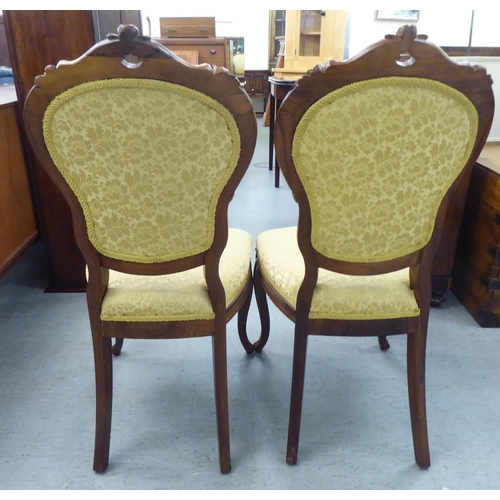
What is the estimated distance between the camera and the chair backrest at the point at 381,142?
783 millimetres

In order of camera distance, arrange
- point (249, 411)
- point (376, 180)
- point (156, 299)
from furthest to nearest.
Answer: point (249, 411) < point (156, 299) < point (376, 180)

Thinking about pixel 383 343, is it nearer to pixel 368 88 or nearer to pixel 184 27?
pixel 368 88

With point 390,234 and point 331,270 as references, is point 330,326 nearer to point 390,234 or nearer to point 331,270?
point 331,270

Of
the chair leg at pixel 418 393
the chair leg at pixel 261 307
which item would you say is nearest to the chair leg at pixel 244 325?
the chair leg at pixel 261 307

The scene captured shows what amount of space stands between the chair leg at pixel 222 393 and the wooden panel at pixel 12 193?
1153 mm

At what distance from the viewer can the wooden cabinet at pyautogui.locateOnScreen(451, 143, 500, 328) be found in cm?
160

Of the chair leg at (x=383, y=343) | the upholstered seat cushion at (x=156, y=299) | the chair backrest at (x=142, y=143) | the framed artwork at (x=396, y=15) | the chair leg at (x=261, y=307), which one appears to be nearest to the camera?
the chair backrest at (x=142, y=143)

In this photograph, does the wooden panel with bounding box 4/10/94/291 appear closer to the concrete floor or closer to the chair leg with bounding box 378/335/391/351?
the concrete floor

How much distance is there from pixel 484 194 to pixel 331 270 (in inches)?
39.7

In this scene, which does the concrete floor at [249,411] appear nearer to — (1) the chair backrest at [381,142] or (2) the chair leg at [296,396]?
(2) the chair leg at [296,396]

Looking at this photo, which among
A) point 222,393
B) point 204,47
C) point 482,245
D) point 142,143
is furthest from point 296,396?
point 204,47

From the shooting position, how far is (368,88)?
79cm

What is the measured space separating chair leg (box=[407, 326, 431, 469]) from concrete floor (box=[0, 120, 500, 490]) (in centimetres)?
5

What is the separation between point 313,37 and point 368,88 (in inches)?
153
